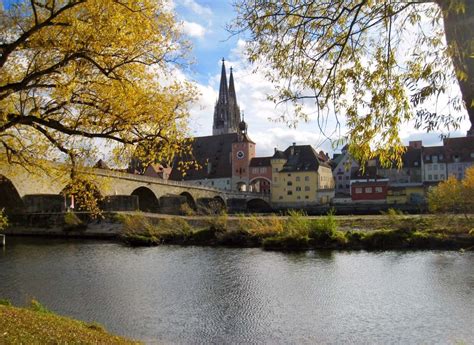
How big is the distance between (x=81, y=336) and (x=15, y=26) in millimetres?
5556

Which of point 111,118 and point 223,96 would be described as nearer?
point 111,118

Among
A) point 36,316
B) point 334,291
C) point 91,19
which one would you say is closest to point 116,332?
point 36,316

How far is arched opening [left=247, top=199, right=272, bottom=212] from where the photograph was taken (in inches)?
3383

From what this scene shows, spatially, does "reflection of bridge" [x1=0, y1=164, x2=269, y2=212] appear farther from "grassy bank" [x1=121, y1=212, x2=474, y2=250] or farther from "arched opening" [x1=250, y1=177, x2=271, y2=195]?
"arched opening" [x1=250, y1=177, x2=271, y2=195]

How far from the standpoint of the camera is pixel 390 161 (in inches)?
207

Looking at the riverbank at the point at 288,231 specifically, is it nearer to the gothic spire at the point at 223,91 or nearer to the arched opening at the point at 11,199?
the arched opening at the point at 11,199

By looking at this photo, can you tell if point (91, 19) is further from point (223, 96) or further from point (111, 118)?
point (223, 96)

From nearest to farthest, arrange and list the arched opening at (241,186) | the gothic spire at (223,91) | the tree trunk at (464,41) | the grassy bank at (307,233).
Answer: the tree trunk at (464,41), the grassy bank at (307,233), the arched opening at (241,186), the gothic spire at (223,91)

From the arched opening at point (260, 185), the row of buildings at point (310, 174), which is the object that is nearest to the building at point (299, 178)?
the row of buildings at point (310, 174)

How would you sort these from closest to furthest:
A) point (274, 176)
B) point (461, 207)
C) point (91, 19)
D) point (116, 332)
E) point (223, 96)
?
point (91, 19)
point (116, 332)
point (461, 207)
point (274, 176)
point (223, 96)

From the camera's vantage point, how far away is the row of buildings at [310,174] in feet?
251

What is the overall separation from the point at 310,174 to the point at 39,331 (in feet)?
270

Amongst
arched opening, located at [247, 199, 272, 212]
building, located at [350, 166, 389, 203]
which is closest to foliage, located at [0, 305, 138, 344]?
building, located at [350, 166, 389, 203]

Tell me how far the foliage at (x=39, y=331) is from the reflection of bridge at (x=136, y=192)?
12.9 feet
